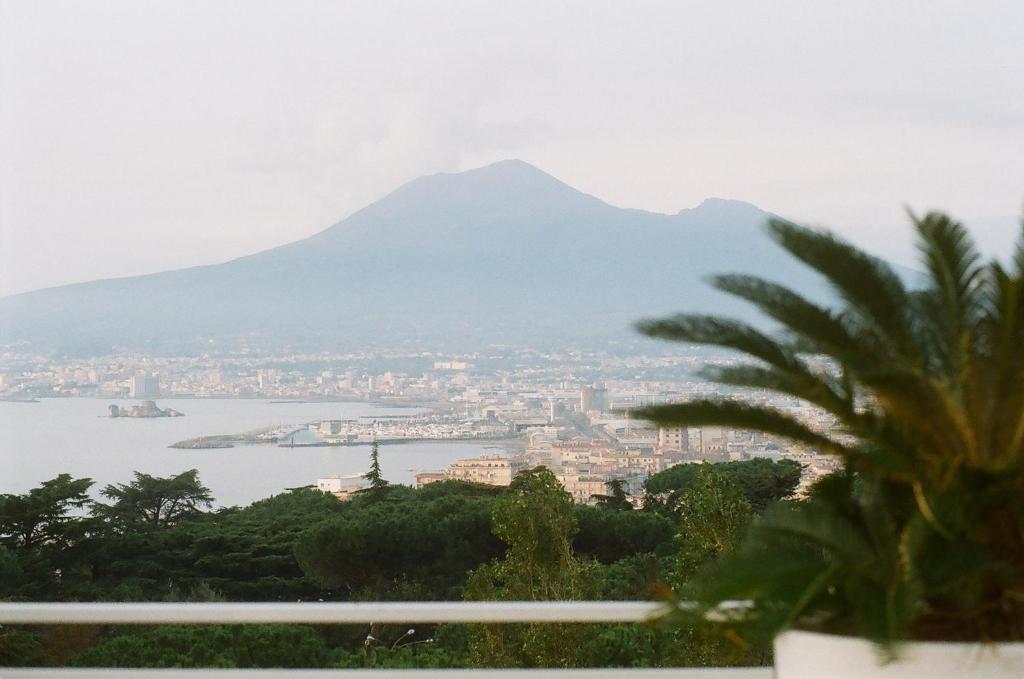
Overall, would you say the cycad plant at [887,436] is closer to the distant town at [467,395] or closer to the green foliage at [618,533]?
the distant town at [467,395]

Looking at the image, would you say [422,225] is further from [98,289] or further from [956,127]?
[956,127]

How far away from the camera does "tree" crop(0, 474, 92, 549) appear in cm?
1045

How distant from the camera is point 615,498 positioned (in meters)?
9.38

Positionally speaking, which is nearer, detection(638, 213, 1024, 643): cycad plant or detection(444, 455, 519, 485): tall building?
detection(638, 213, 1024, 643): cycad plant

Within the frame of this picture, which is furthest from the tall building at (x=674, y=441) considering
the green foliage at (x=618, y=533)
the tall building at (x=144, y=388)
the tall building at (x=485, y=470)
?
the tall building at (x=144, y=388)

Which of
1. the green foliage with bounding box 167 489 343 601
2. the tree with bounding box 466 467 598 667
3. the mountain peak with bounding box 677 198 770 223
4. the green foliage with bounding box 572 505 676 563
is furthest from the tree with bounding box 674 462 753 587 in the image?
the mountain peak with bounding box 677 198 770 223

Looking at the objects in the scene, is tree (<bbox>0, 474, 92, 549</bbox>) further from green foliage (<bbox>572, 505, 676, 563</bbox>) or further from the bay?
green foliage (<bbox>572, 505, 676, 563</bbox>)

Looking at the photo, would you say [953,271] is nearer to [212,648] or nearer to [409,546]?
[212,648]

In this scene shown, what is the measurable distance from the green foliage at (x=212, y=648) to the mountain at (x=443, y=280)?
356cm

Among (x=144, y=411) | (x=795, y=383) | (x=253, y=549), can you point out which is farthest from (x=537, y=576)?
(x=795, y=383)

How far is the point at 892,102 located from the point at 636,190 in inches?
113

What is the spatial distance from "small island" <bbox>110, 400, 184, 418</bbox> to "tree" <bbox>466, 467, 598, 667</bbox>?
4403 millimetres

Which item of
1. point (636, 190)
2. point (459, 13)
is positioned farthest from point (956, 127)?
point (459, 13)

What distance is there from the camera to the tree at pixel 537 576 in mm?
8328
